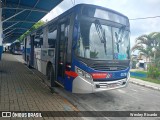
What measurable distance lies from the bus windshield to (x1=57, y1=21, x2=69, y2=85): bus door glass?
40.8 inches

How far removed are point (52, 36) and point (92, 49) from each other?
126 inches

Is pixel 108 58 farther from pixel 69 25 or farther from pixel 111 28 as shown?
pixel 69 25

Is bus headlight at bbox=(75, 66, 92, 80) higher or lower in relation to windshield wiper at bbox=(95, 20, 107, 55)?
lower

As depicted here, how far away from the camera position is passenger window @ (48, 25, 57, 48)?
8.81 m

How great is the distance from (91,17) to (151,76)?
42.9 feet

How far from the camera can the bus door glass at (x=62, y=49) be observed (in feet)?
24.6

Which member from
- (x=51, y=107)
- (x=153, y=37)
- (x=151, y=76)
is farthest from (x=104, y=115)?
(x=153, y=37)

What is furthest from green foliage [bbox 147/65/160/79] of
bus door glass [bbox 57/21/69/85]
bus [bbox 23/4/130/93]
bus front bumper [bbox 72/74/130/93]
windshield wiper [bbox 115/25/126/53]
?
bus door glass [bbox 57/21/69/85]

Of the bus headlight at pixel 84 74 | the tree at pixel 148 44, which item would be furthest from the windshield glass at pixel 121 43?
the tree at pixel 148 44

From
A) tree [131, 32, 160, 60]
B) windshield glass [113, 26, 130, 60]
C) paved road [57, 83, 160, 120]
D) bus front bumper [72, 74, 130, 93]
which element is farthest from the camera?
tree [131, 32, 160, 60]

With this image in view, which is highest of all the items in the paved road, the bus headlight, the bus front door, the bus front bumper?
the bus front door

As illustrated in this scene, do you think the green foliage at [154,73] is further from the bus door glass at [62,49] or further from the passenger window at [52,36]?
the bus door glass at [62,49]

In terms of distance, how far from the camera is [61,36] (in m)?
8.05

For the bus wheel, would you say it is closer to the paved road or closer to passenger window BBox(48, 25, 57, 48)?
the paved road
